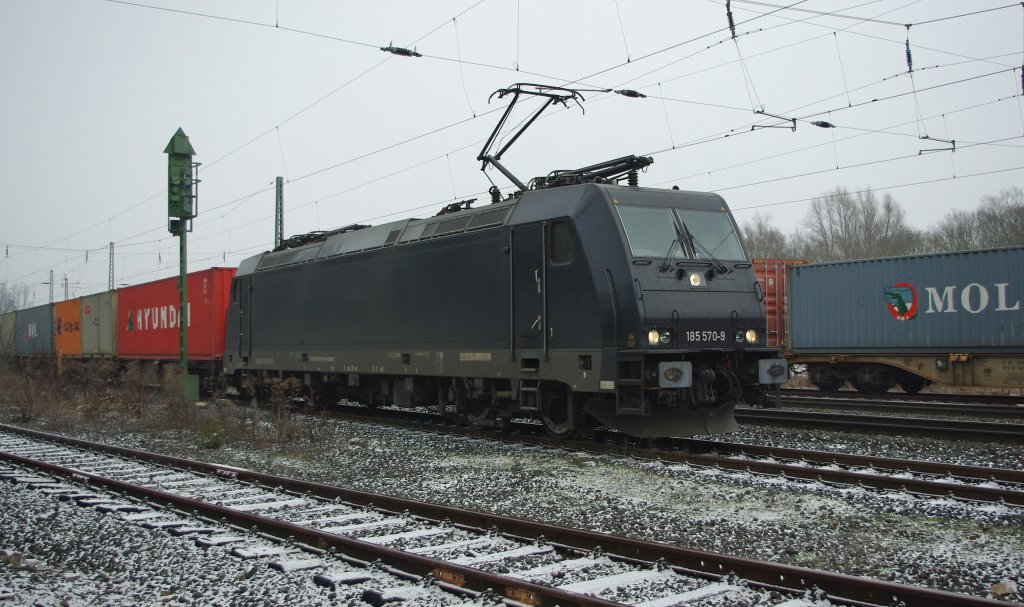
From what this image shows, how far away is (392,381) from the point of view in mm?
15125

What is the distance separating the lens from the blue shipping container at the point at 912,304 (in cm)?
1802

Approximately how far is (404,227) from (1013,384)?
13.4 metres

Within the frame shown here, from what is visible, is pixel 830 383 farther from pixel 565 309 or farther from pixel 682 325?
pixel 565 309

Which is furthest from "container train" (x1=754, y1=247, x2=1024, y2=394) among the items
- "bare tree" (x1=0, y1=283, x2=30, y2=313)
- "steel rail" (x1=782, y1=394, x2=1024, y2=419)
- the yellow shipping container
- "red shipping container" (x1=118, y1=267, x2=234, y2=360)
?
"bare tree" (x1=0, y1=283, x2=30, y2=313)

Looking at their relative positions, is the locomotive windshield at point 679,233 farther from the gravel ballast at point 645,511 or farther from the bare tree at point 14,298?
the bare tree at point 14,298

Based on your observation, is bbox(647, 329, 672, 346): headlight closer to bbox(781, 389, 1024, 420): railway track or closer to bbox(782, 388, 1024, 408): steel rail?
bbox(781, 389, 1024, 420): railway track

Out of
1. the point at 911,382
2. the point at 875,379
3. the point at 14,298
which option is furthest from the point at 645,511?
the point at 14,298

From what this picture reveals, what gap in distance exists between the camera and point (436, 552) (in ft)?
20.2

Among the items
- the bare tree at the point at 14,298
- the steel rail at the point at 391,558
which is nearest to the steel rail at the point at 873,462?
the steel rail at the point at 391,558

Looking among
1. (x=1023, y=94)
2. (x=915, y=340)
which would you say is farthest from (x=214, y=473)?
(x=915, y=340)

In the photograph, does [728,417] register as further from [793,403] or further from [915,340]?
[915,340]

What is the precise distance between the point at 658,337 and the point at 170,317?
1812 cm

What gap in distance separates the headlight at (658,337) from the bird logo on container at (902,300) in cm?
1205

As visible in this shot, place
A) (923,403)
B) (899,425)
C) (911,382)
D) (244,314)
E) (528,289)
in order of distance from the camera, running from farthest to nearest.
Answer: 1. (911,382)
2. (244,314)
3. (923,403)
4. (899,425)
5. (528,289)
